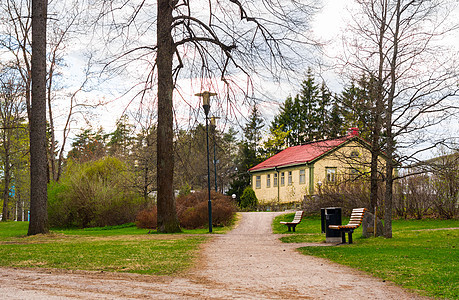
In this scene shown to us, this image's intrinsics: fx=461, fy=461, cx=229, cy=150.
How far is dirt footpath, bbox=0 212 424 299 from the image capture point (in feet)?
19.4

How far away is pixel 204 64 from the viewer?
51.7 feet

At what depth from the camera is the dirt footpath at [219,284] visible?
590 cm

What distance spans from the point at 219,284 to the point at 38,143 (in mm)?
11518

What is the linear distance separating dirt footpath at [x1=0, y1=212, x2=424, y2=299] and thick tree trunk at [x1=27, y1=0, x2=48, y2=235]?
8.61m

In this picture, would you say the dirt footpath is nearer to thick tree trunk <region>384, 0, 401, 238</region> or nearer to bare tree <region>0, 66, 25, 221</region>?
thick tree trunk <region>384, 0, 401, 238</region>

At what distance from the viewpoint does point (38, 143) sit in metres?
16.1

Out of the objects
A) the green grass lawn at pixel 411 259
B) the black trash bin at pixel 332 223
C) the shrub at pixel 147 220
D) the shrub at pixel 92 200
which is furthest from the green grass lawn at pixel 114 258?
the shrub at pixel 92 200

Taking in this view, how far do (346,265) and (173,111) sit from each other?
984 centimetres

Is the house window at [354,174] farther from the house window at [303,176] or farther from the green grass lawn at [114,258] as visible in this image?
the house window at [303,176]

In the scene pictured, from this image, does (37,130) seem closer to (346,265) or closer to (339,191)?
(346,265)

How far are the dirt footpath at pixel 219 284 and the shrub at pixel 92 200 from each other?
16.2 m

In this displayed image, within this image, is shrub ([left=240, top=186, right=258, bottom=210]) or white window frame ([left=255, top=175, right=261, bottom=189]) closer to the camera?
shrub ([left=240, top=186, right=258, bottom=210])

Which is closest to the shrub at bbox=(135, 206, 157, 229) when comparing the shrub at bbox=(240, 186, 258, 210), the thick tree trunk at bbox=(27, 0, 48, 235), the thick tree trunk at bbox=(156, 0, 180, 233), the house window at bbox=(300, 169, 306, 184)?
the thick tree trunk at bbox=(156, 0, 180, 233)

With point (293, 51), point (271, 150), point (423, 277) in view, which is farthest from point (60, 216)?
point (271, 150)
